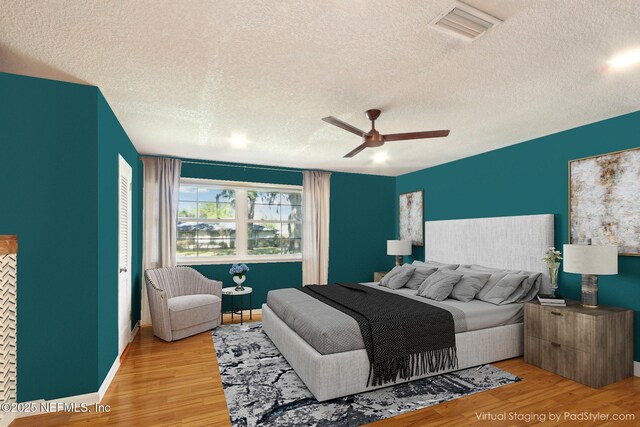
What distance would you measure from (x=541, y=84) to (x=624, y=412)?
260 centimetres

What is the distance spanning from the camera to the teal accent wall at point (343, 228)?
5570 mm

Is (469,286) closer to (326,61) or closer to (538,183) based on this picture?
(538,183)

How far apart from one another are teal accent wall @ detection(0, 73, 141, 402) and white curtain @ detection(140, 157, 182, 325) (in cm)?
228

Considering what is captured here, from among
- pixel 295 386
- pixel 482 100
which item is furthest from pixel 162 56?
pixel 295 386

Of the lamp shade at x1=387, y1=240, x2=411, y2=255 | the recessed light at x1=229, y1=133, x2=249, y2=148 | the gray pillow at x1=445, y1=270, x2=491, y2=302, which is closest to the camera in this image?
the gray pillow at x1=445, y1=270, x2=491, y2=302

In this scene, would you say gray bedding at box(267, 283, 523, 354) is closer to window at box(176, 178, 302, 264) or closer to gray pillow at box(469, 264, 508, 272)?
gray pillow at box(469, 264, 508, 272)

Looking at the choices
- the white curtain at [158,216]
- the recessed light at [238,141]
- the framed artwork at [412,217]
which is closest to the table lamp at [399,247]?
the framed artwork at [412,217]

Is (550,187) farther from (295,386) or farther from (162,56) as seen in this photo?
(162,56)

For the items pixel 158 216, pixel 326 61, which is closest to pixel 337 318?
pixel 326 61

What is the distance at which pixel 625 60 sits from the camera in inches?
88.4

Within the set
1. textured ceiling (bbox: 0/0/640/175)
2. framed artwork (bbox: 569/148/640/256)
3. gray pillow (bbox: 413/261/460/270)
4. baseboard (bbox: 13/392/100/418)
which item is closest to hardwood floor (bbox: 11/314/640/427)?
baseboard (bbox: 13/392/100/418)

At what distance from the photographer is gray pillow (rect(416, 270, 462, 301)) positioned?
3826mm

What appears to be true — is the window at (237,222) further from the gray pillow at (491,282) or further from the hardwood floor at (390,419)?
the gray pillow at (491,282)

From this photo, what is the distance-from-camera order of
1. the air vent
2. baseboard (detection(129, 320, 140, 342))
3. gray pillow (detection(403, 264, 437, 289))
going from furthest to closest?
1. gray pillow (detection(403, 264, 437, 289))
2. baseboard (detection(129, 320, 140, 342))
3. the air vent
